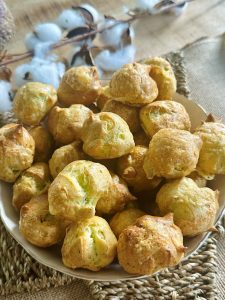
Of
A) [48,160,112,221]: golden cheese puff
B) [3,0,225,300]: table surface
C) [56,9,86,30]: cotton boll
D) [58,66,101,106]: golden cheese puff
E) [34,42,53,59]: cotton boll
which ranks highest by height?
[58,66,101,106]: golden cheese puff

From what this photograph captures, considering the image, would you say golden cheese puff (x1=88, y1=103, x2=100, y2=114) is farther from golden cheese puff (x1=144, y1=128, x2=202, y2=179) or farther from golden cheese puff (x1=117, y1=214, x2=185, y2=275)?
golden cheese puff (x1=117, y1=214, x2=185, y2=275)

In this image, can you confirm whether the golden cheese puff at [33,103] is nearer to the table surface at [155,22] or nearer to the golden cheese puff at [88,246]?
the golden cheese puff at [88,246]

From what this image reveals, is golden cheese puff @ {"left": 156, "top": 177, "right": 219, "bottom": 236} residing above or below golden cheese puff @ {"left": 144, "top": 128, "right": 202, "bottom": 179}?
below

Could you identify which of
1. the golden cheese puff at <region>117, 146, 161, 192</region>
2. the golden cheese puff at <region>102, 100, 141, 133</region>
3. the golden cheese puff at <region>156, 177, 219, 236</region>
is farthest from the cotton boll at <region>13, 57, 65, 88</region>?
the golden cheese puff at <region>156, 177, 219, 236</region>

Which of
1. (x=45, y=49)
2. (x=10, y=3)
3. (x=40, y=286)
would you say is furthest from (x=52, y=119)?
(x=10, y=3)

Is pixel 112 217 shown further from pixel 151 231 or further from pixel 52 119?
pixel 52 119
